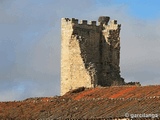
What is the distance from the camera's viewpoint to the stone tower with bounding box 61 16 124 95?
68.0m

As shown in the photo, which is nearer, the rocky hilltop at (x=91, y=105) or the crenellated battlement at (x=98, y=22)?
the rocky hilltop at (x=91, y=105)

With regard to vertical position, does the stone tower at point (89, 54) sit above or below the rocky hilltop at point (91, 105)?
above

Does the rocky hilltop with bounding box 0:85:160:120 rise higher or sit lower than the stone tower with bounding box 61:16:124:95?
lower

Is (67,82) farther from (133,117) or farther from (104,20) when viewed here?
(133,117)

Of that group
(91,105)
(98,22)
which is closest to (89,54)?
(98,22)

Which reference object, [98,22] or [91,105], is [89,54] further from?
[91,105]

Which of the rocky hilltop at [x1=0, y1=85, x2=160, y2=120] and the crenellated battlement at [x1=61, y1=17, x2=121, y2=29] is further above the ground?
the crenellated battlement at [x1=61, y1=17, x2=121, y2=29]

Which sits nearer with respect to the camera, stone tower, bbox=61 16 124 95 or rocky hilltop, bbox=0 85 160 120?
rocky hilltop, bbox=0 85 160 120

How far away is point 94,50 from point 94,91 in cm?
1437

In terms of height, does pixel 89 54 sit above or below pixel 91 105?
above

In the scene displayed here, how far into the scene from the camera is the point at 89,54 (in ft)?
227

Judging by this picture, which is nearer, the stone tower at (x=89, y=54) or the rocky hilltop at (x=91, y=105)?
the rocky hilltop at (x=91, y=105)

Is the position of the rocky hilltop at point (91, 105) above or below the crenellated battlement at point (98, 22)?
below

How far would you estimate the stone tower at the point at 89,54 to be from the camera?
68000 millimetres
